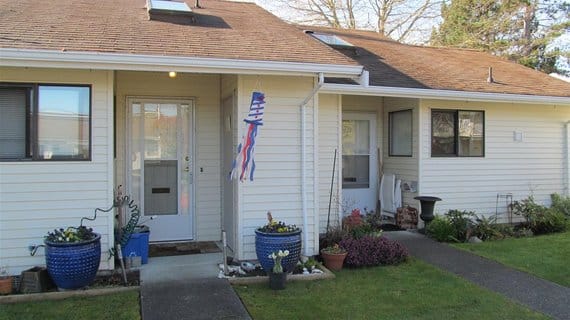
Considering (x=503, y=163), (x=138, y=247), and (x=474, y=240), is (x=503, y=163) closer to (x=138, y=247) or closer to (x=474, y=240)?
(x=474, y=240)

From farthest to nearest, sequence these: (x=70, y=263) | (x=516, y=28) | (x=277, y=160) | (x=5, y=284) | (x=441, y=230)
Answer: (x=516, y=28), (x=441, y=230), (x=277, y=160), (x=5, y=284), (x=70, y=263)

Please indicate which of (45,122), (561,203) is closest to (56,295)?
(45,122)

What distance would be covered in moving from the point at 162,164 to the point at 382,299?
12.6 ft

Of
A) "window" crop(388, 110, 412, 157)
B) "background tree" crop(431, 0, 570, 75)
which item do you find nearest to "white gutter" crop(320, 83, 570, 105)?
"window" crop(388, 110, 412, 157)

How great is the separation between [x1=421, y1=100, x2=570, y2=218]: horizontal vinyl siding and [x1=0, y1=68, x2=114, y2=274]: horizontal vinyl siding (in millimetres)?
5511

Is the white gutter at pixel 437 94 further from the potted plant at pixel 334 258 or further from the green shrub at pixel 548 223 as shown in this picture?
the potted plant at pixel 334 258

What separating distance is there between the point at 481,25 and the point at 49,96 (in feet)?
61.7

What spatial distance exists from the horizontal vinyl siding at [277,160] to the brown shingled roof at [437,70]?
220 cm

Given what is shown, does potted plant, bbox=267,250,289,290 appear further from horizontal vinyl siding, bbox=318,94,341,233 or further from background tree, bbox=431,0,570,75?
background tree, bbox=431,0,570,75

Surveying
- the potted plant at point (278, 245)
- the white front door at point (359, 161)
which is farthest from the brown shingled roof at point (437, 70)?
the potted plant at point (278, 245)

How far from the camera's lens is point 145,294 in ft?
16.5

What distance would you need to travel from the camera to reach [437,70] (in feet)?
31.5

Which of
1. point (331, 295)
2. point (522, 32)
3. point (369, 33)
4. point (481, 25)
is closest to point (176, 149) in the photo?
point (331, 295)

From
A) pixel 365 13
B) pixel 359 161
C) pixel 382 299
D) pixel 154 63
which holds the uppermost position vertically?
pixel 365 13
